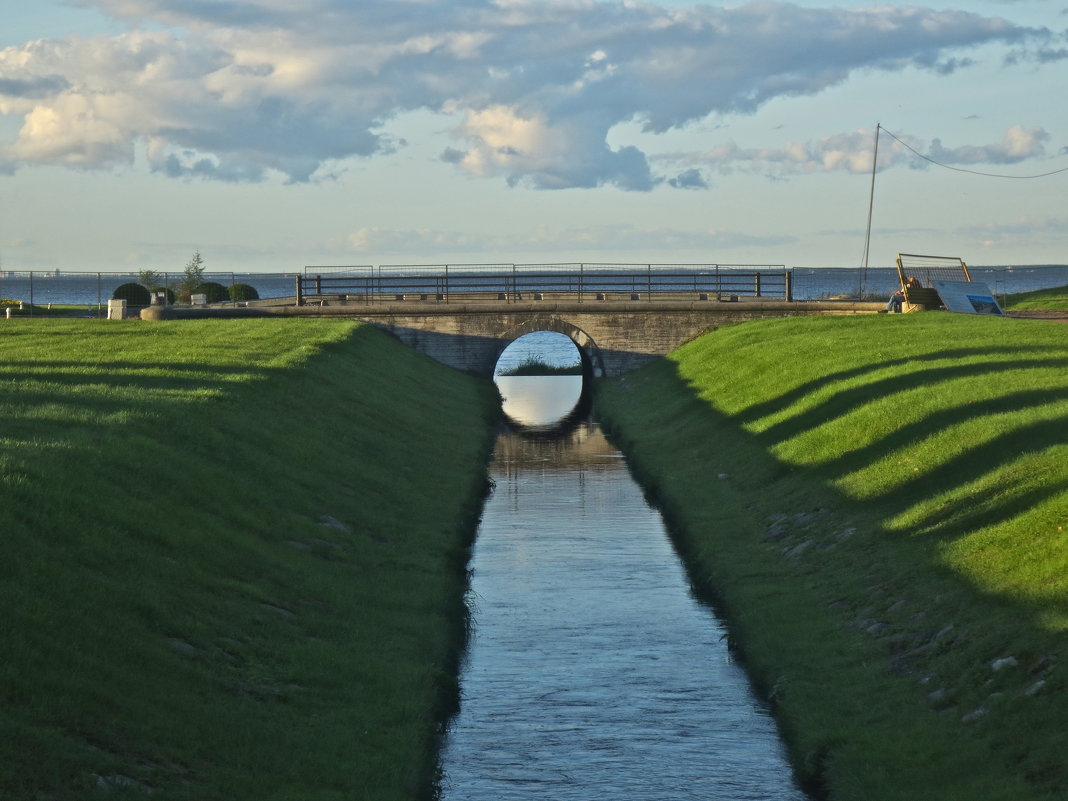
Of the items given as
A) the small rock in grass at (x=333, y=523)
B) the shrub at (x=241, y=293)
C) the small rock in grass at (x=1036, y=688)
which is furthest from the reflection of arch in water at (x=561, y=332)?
the small rock in grass at (x=1036, y=688)

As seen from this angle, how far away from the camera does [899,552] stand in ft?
72.2

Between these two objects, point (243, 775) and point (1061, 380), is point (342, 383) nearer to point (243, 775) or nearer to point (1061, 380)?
point (1061, 380)

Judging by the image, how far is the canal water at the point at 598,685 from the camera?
1555 centimetres

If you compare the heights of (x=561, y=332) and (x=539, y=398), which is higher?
(x=561, y=332)

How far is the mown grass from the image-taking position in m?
71.0

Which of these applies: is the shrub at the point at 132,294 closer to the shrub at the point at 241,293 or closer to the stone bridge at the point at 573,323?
the shrub at the point at 241,293

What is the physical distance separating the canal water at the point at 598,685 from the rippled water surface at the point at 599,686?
0.09ft

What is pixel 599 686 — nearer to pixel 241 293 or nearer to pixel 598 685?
pixel 598 685

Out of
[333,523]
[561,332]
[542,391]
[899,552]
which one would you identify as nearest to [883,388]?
[899,552]

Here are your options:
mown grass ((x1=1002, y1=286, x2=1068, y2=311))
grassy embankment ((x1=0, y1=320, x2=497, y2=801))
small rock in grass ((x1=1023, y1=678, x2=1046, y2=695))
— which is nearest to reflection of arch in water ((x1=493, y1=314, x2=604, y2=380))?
mown grass ((x1=1002, y1=286, x2=1068, y2=311))

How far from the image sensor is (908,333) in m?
48.5

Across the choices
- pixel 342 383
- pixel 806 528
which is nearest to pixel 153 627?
pixel 806 528

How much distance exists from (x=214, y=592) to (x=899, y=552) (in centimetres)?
1089

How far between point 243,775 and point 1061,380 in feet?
77.0
